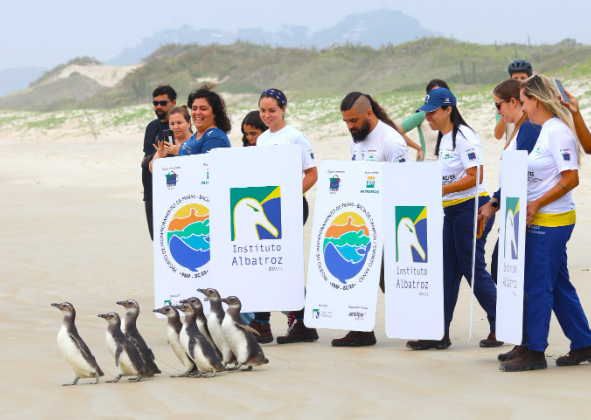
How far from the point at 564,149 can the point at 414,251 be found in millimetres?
1350

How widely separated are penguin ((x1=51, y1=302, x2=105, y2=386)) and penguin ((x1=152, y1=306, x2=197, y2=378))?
1.49 feet

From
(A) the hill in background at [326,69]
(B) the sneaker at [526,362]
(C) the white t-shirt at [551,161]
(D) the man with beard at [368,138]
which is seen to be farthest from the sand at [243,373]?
(A) the hill in background at [326,69]

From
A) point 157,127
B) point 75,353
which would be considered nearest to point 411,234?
point 75,353

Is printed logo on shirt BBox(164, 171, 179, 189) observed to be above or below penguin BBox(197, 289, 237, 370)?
above

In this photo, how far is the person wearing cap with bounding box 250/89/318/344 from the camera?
639cm

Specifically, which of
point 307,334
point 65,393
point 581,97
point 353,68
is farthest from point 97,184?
point 353,68

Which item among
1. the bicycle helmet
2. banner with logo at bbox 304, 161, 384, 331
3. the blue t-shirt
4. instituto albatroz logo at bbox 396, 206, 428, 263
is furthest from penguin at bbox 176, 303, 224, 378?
the bicycle helmet

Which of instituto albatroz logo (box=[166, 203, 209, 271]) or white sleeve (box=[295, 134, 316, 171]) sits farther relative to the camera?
white sleeve (box=[295, 134, 316, 171])

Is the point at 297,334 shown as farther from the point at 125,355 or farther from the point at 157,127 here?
the point at 157,127

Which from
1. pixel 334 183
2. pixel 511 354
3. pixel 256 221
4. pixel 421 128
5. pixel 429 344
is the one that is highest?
pixel 421 128

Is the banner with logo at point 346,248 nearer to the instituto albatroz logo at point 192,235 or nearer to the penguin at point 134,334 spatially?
the instituto albatroz logo at point 192,235

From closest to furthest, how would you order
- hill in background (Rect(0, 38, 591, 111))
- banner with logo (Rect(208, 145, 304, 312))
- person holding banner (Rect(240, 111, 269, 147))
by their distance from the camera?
banner with logo (Rect(208, 145, 304, 312))
person holding banner (Rect(240, 111, 269, 147))
hill in background (Rect(0, 38, 591, 111))

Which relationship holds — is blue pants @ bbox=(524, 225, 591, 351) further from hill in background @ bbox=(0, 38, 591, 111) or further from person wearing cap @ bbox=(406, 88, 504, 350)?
hill in background @ bbox=(0, 38, 591, 111)

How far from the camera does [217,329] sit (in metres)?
5.28
